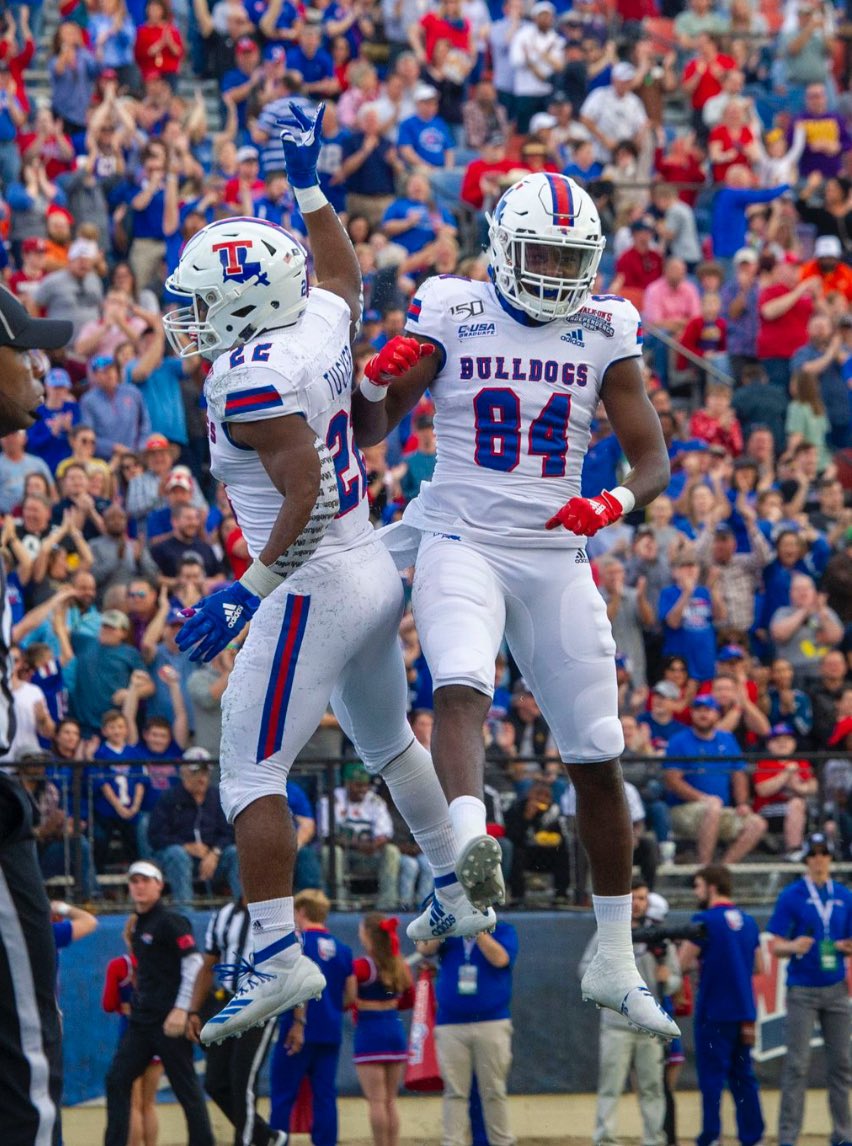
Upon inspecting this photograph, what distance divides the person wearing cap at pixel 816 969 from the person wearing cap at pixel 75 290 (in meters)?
6.77

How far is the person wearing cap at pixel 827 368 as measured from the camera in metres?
17.9

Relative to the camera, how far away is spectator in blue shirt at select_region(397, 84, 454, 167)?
19.2 metres

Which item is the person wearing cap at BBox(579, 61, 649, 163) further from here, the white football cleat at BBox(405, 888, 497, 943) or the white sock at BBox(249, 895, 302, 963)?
the white sock at BBox(249, 895, 302, 963)

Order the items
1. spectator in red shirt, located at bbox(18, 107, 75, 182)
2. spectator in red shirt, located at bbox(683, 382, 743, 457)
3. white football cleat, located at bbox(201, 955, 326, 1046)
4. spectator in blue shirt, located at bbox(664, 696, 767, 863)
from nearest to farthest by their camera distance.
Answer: white football cleat, located at bbox(201, 955, 326, 1046) < spectator in blue shirt, located at bbox(664, 696, 767, 863) < spectator in red shirt, located at bbox(683, 382, 743, 457) < spectator in red shirt, located at bbox(18, 107, 75, 182)

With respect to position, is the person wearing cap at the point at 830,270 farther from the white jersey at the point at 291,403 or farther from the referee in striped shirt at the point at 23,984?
the referee in striped shirt at the point at 23,984

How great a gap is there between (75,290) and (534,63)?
6198mm

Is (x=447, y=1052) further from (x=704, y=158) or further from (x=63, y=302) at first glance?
(x=704, y=158)

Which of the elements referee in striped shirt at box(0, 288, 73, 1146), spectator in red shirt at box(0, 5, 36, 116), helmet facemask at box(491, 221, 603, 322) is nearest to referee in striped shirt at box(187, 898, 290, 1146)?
helmet facemask at box(491, 221, 603, 322)

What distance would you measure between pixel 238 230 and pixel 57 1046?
2.80 m

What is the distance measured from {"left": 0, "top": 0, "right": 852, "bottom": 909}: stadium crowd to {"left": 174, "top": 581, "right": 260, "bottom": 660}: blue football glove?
4223 millimetres

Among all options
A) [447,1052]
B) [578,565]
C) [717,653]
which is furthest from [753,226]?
[578,565]

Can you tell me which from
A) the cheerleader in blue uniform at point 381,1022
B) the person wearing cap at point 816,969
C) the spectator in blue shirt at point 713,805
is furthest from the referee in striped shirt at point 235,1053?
the person wearing cap at point 816,969

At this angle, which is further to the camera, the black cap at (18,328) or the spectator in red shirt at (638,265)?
the spectator in red shirt at (638,265)

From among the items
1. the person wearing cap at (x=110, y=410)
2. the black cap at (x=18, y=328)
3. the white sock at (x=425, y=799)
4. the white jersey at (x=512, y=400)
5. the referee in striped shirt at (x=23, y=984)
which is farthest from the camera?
the person wearing cap at (x=110, y=410)
